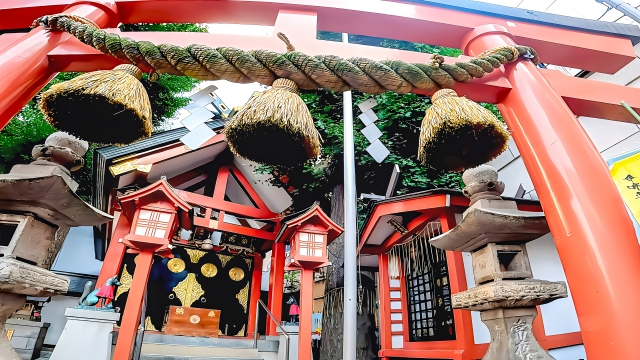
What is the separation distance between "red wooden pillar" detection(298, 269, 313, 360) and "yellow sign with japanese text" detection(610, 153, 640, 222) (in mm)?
4840

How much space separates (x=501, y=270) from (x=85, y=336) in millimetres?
5469

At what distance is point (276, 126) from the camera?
1567 mm


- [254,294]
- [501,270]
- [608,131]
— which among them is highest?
[608,131]

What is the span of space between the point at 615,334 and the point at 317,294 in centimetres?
1510

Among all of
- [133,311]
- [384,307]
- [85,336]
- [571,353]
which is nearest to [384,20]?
[571,353]

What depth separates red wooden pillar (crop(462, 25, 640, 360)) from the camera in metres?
1.53

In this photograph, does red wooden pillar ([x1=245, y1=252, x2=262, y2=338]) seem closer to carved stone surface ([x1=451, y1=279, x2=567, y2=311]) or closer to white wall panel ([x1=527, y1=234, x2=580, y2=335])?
white wall panel ([x1=527, y1=234, x2=580, y2=335])

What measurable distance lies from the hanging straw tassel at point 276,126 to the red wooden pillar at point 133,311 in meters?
4.37

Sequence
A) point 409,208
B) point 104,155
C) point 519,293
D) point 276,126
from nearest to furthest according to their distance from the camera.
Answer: point 276,126 < point 519,293 < point 409,208 < point 104,155

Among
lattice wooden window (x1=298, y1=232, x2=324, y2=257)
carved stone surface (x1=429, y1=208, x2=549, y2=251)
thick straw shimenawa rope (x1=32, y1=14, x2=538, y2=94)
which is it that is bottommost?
carved stone surface (x1=429, y1=208, x2=549, y2=251)

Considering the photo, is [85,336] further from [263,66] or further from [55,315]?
[55,315]

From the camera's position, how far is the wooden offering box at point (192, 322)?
8.18 meters

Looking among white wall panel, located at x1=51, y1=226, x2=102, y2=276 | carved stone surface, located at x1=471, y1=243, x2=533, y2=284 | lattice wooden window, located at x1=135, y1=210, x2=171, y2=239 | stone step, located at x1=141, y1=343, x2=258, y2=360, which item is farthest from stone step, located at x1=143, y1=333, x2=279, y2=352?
carved stone surface, located at x1=471, y1=243, x2=533, y2=284

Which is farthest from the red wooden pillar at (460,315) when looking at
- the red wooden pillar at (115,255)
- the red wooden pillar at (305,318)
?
the red wooden pillar at (115,255)
